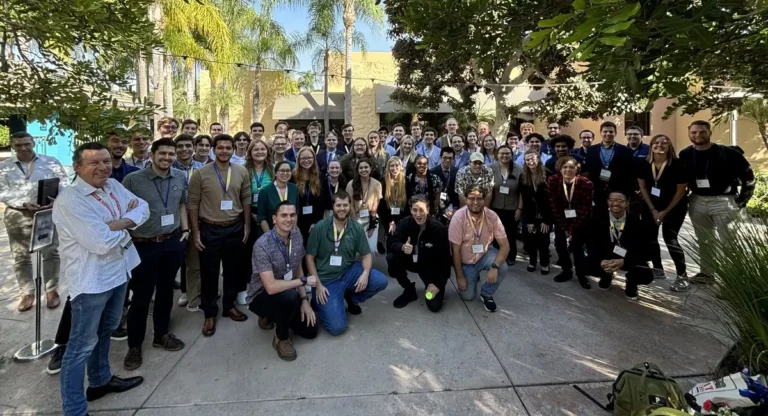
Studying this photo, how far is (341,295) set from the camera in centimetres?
425

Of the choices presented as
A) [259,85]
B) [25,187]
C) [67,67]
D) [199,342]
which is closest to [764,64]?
[67,67]

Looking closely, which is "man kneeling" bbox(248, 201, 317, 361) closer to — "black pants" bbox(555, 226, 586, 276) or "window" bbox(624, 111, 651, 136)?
"black pants" bbox(555, 226, 586, 276)

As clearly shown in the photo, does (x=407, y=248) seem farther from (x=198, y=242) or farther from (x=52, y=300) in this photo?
(x=52, y=300)

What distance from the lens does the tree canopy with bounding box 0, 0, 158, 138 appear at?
236 centimetres

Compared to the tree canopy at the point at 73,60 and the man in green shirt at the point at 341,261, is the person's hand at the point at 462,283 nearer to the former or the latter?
the man in green shirt at the point at 341,261

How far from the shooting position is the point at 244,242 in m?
4.52

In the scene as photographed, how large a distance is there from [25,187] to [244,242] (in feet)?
7.59

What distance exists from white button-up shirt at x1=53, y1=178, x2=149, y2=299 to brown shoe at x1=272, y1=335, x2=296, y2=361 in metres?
1.42

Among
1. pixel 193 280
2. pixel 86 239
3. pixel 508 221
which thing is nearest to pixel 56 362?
pixel 193 280

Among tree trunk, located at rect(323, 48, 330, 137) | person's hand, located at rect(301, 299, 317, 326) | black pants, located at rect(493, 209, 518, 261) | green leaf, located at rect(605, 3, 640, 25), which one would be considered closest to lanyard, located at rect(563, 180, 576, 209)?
black pants, located at rect(493, 209, 518, 261)

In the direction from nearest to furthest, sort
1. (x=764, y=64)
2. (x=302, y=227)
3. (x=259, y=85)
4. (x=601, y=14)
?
1. (x=601, y=14)
2. (x=764, y=64)
3. (x=302, y=227)
4. (x=259, y=85)

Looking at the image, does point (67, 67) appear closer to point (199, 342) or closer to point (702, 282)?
point (199, 342)

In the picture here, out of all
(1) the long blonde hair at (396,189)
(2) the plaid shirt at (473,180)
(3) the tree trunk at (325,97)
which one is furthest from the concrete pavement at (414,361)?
(3) the tree trunk at (325,97)

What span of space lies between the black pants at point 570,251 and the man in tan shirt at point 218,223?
3.95m
